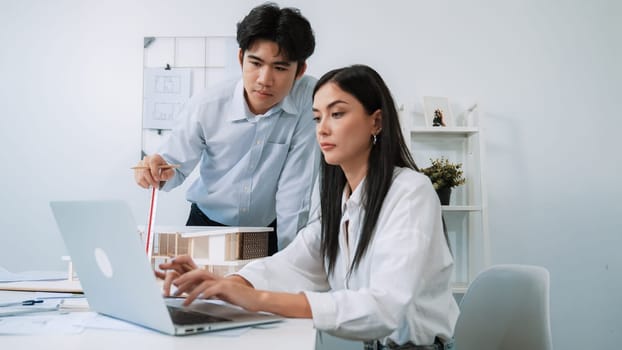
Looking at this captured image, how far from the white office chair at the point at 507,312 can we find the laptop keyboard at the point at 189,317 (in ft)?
3.08

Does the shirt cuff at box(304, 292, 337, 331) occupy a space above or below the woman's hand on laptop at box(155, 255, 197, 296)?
below

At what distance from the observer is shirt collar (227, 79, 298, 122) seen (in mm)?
1819

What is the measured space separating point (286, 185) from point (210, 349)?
46.9 inches

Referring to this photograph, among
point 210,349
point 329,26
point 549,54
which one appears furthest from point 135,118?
point 210,349

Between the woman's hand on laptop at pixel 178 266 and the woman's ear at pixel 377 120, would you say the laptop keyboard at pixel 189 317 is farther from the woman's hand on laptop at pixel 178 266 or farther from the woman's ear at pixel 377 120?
the woman's ear at pixel 377 120

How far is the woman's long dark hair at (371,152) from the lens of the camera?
1.21 m

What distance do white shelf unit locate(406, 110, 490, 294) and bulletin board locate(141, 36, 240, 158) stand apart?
1.05 m

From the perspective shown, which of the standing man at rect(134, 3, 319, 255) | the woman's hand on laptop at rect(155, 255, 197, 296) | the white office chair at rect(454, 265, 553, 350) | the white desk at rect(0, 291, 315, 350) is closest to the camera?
the white desk at rect(0, 291, 315, 350)

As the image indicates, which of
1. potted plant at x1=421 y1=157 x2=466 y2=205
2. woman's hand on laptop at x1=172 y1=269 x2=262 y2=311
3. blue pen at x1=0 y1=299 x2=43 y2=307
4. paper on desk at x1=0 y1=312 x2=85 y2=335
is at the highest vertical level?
potted plant at x1=421 y1=157 x2=466 y2=205

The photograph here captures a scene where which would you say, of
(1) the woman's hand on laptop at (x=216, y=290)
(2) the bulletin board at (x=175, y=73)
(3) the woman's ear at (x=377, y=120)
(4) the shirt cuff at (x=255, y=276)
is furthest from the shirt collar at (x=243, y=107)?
(2) the bulletin board at (x=175, y=73)

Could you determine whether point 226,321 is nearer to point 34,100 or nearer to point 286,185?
point 286,185

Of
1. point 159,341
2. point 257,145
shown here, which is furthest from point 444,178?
point 159,341

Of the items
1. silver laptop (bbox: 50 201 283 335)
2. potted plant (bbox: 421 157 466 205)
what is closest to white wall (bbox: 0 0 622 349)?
potted plant (bbox: 421 157 466 205)

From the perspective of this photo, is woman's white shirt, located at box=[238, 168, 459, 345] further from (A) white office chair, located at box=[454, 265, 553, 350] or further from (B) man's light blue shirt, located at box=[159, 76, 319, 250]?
(B) man's light blue shirt, located at box=[159, 76, 319, 250]
